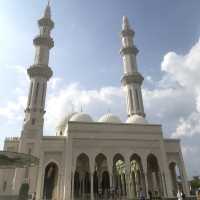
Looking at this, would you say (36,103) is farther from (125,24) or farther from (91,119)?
(125,24)

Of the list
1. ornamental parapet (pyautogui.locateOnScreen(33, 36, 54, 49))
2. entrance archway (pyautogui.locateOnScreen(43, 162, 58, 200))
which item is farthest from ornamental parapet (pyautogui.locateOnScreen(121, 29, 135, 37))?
entrance archway (pyautogui.locateOnScreen(43, 162, 58, 200))

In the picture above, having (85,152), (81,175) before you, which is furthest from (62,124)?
(85,152)

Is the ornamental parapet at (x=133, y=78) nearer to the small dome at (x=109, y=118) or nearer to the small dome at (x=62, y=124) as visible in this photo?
Answer: the small dome at (x=109, y=118)

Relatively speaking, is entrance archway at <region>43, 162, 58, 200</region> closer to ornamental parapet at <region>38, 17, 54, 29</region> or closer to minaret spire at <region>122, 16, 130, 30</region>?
ornamental parapet at <region>38, 17, 54, 29</region>

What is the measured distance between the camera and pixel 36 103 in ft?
80.7

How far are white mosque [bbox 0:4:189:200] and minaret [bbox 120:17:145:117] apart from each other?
0.14 m

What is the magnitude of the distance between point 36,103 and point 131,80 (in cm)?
1254

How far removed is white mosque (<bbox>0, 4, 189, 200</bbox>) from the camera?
68.6 ft

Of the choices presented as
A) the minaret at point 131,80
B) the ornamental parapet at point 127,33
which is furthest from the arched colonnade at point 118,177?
the ornamental parapet at point 127,33

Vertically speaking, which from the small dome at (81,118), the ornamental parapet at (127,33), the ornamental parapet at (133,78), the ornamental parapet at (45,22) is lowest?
the small dome at (81,118)

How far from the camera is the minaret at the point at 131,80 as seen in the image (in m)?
29.0

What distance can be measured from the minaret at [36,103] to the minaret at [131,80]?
10.1m

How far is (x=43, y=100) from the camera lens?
25141mm

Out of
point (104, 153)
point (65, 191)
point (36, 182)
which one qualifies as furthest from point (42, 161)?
point (104, 153)
